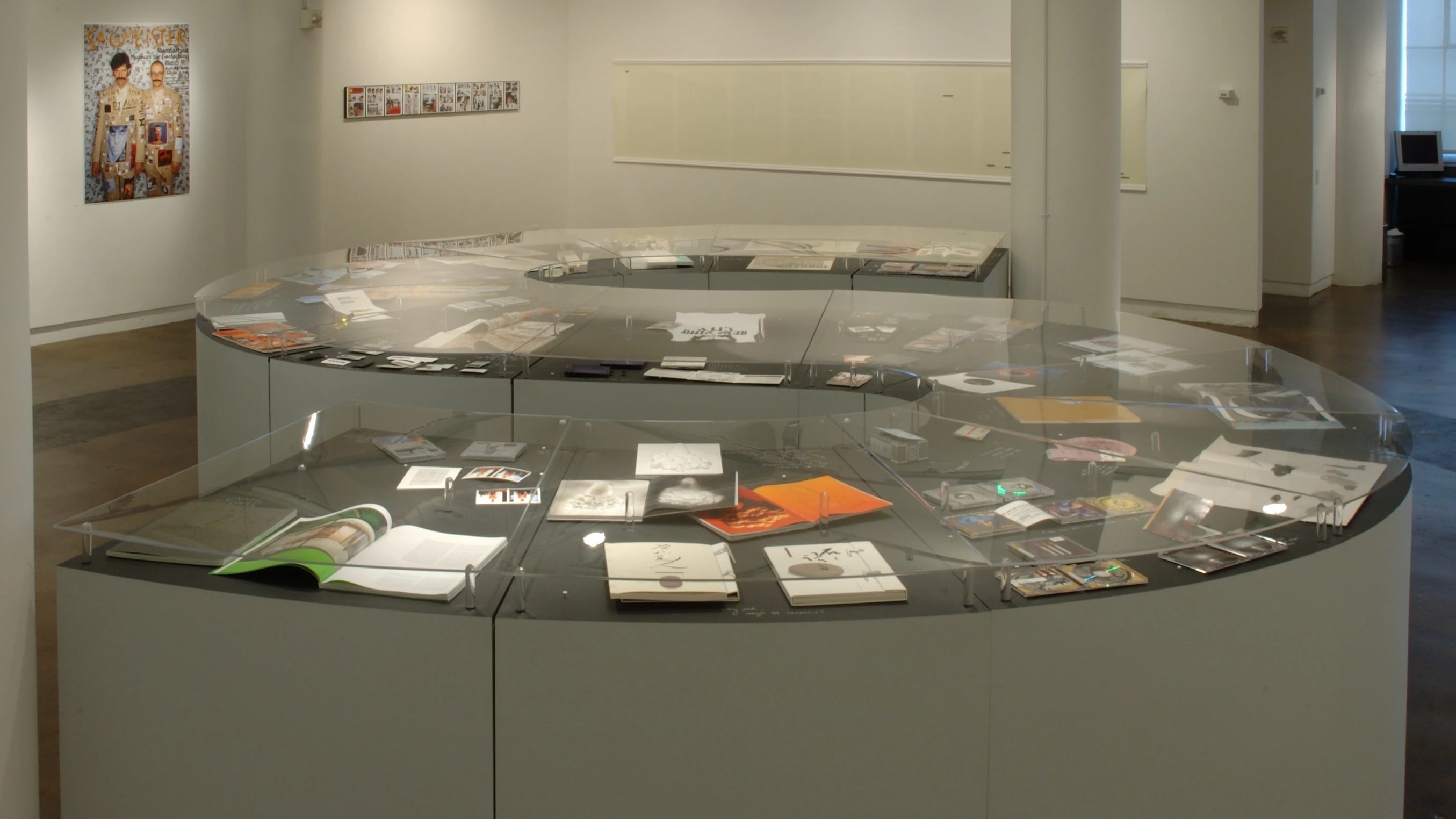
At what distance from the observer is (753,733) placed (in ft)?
8.79

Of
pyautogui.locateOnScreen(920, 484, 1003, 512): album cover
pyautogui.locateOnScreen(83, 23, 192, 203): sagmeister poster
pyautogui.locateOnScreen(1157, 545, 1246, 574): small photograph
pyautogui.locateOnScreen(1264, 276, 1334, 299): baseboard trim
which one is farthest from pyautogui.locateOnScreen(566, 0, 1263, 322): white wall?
pyautogui.locateOnScreen(1157, 545, 1246, 574): small photograph

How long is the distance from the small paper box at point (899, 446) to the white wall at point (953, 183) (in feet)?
26.9

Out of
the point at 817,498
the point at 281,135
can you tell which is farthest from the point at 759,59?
the point at 817,498

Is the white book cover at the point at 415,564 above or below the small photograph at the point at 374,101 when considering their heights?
below

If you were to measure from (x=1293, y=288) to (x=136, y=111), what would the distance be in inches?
439

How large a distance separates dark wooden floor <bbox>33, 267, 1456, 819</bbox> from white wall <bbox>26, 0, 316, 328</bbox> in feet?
1.65

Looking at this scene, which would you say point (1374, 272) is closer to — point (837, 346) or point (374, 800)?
point (837, 346)

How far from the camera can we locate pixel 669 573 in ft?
9.39

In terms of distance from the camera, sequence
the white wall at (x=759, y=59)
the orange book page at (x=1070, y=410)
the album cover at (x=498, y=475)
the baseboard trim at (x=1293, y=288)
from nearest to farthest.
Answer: the album cover at (x=498, y=475) → the orange book page at (x=1070, y=410) → the white wall at (x=759, y=59) → the baseboard trim at (x=1293, y=288)

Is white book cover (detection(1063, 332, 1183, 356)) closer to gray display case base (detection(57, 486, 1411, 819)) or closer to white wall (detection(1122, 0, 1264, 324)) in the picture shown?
gray display case base (detection(57, 486, 1411, 819))

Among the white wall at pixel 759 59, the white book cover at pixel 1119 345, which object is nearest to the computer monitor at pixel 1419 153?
the white wall at pixel 759 59

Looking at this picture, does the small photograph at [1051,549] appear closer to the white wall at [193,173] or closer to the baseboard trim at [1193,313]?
the baseboard trim at [1193,313]

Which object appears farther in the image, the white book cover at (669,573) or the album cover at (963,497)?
the album cover at (963,497)

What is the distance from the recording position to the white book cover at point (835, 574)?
9.04 ft
